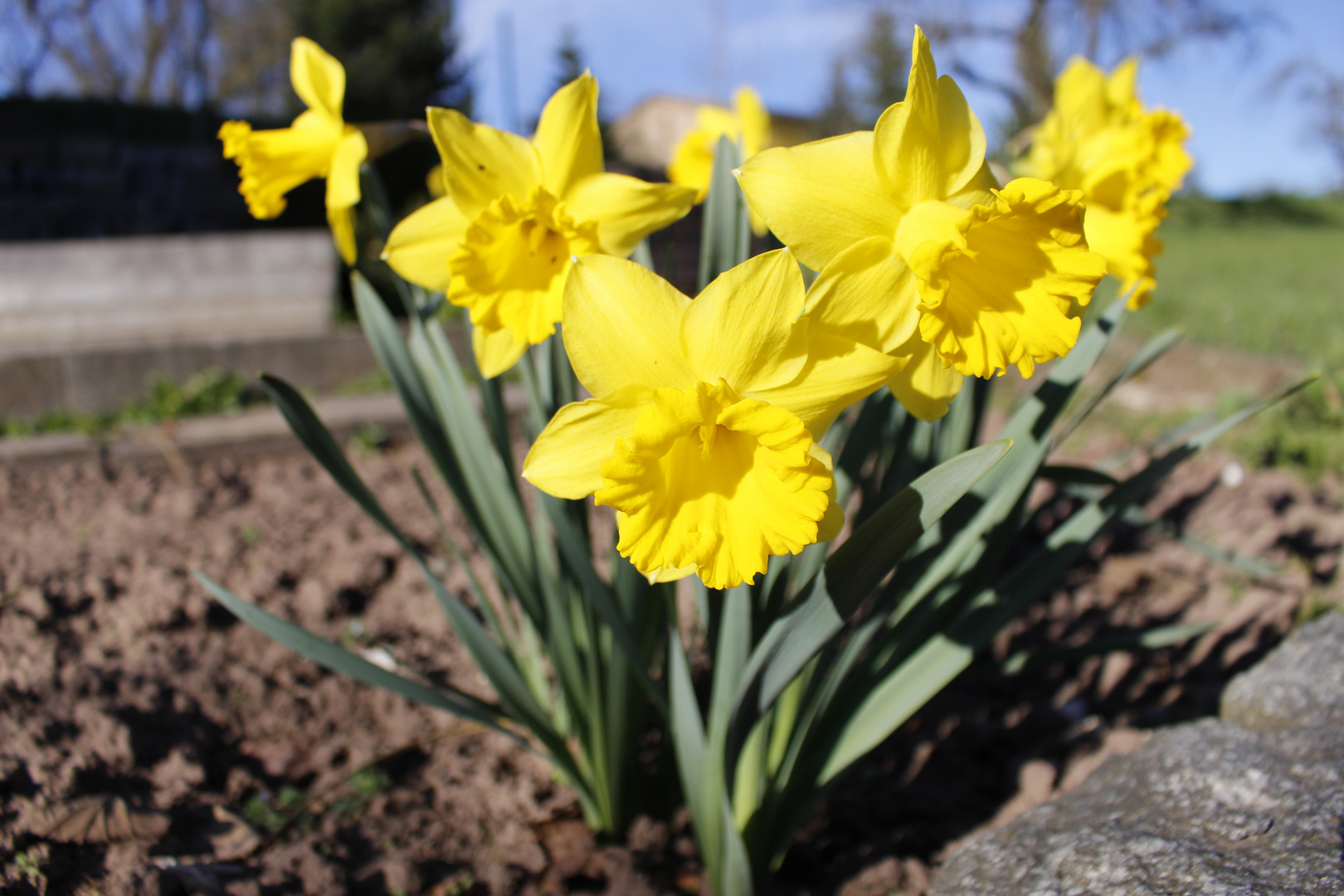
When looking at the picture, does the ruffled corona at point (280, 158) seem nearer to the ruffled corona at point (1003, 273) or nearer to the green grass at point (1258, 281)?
the ruffled corona at point (1003, 273)

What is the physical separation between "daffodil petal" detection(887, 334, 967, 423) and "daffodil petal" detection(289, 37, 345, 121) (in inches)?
35.8

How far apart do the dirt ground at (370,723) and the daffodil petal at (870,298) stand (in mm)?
762

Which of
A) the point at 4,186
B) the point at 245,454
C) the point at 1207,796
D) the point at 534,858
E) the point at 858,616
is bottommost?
the point at 1207,796

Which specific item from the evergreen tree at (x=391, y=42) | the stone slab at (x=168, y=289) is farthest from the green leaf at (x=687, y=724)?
the evergreen tree at (x=391, y=42)

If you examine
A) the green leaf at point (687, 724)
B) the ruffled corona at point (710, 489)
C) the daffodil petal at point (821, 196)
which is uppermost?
the daffodil petal at point (821, 196)

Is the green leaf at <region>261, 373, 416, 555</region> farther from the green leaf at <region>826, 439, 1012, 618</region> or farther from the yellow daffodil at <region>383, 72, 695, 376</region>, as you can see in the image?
the green leaf at <region>826, 439, 1012, 618</region>

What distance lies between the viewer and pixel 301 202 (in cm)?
828

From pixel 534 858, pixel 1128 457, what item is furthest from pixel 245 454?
pixel 1128 457

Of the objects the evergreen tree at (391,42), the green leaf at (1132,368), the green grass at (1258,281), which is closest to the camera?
the green leaf at (1132,368)

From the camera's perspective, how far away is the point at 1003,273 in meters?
0.82

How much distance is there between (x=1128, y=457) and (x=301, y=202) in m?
8.59

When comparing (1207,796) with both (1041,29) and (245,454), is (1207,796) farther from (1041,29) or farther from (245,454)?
(1041,29)

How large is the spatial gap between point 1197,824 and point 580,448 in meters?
0.98

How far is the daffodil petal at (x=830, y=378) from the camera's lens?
737 mm
